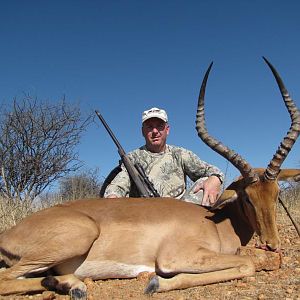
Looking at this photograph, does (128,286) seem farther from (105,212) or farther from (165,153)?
(165,153)

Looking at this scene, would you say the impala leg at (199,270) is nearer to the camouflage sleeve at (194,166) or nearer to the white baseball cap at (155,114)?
the camouflage sleeve at (194,166)

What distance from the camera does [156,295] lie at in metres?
4.49

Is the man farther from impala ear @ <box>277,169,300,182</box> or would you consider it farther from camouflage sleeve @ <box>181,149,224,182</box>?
impala ear @ <box>277,169,300,182</box>

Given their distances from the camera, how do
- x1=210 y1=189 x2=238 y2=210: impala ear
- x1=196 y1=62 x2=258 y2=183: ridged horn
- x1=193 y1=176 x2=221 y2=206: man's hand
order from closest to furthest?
x1=196 y1=62 x2=258 y2=183: ridged horn, x1=210 y1=189 x2=238 y2=210: impala ear, x1=193 y1=176 x2=221 y2=206: man's hand

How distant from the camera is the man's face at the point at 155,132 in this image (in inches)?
316

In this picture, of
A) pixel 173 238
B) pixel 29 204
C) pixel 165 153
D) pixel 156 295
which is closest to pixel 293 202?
pixel 165 153

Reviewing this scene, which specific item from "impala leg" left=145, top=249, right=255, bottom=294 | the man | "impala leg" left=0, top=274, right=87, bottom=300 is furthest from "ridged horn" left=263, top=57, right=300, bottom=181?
"impala leg" left=0, top=274, right=87, bottom=300

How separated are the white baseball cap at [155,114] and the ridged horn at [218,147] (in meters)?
2.20

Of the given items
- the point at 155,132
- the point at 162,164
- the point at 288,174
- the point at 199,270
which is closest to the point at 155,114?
the point at 155,132

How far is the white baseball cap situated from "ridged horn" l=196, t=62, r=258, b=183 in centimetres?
220

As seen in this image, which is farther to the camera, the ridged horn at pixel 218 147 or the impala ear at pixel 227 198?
the impala ear at pixel 227 198

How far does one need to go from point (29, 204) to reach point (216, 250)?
5365mm

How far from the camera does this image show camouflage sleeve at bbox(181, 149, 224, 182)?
306 inches

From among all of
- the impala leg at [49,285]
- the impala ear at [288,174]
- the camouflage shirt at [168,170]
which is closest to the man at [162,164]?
the camouflage shirt at [168,170]
